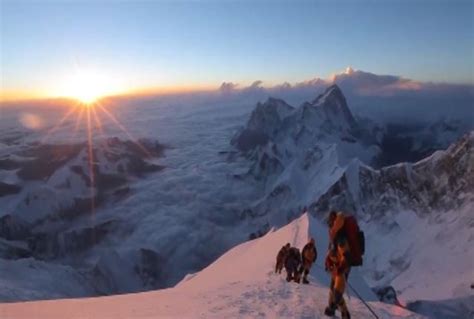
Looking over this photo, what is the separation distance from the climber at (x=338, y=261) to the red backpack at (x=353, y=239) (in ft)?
0.27

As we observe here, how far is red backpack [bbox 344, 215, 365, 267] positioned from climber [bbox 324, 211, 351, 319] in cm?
8

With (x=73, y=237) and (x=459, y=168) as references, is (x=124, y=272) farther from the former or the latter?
(x=459, y=168)

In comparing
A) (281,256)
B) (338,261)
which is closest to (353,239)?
(338,261)

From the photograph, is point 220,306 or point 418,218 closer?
point 220,306

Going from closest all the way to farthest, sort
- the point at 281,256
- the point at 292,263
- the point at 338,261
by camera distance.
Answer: the point at 338,261
the point at 292,263
the point at 281,256

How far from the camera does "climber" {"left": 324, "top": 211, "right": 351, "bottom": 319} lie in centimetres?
1049

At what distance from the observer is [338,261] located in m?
10.7

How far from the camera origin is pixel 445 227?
219 ft

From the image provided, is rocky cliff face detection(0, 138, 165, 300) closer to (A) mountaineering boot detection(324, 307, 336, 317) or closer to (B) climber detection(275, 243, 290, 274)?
(B) climber detection(275, 243, 290, 274)

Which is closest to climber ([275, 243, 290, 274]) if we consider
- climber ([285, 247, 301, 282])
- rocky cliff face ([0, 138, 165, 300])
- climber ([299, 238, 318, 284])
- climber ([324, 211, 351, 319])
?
climber ([285, 247, 301, 282])

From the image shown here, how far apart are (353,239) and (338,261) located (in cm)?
61

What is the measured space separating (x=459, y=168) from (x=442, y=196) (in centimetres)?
502

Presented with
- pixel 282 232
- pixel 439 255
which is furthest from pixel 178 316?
pixel 439 255

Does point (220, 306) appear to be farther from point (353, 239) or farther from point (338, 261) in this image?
point (353, 239)
